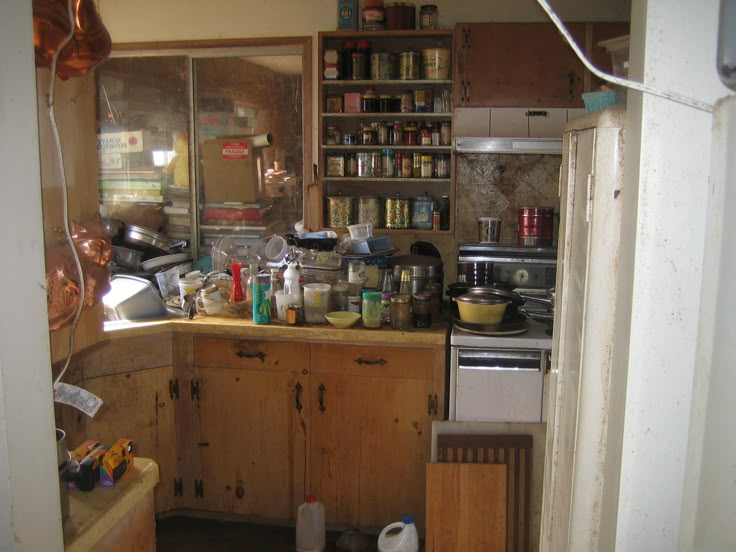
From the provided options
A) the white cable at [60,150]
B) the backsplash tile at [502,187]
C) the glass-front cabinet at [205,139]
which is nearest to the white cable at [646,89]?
the white cable at [60,150]

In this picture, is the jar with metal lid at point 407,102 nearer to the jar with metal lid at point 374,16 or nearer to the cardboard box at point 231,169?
the jar with metal lid at point 374,16

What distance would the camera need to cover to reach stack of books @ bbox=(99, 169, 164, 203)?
400 cm

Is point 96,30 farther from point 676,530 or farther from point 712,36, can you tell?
point 676,530

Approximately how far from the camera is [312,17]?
3.75 meters

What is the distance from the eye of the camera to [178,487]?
3.03 metres

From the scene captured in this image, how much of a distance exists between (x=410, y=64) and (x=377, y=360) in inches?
66.1

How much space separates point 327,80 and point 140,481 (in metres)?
2.66

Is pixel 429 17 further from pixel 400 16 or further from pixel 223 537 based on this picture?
pixel 223 537

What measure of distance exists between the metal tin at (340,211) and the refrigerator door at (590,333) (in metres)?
2.37

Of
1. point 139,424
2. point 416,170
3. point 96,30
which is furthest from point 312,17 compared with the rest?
point 96,30

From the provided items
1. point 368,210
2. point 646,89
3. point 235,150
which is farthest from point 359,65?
point 646,89

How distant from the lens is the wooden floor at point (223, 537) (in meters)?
2.83

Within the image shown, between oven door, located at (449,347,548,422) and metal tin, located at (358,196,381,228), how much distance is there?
1195 millimetres

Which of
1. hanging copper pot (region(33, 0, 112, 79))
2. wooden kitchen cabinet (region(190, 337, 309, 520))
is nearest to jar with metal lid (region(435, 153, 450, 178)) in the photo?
wooden kitchen cabinet (region(190, 337, 309, 520))
